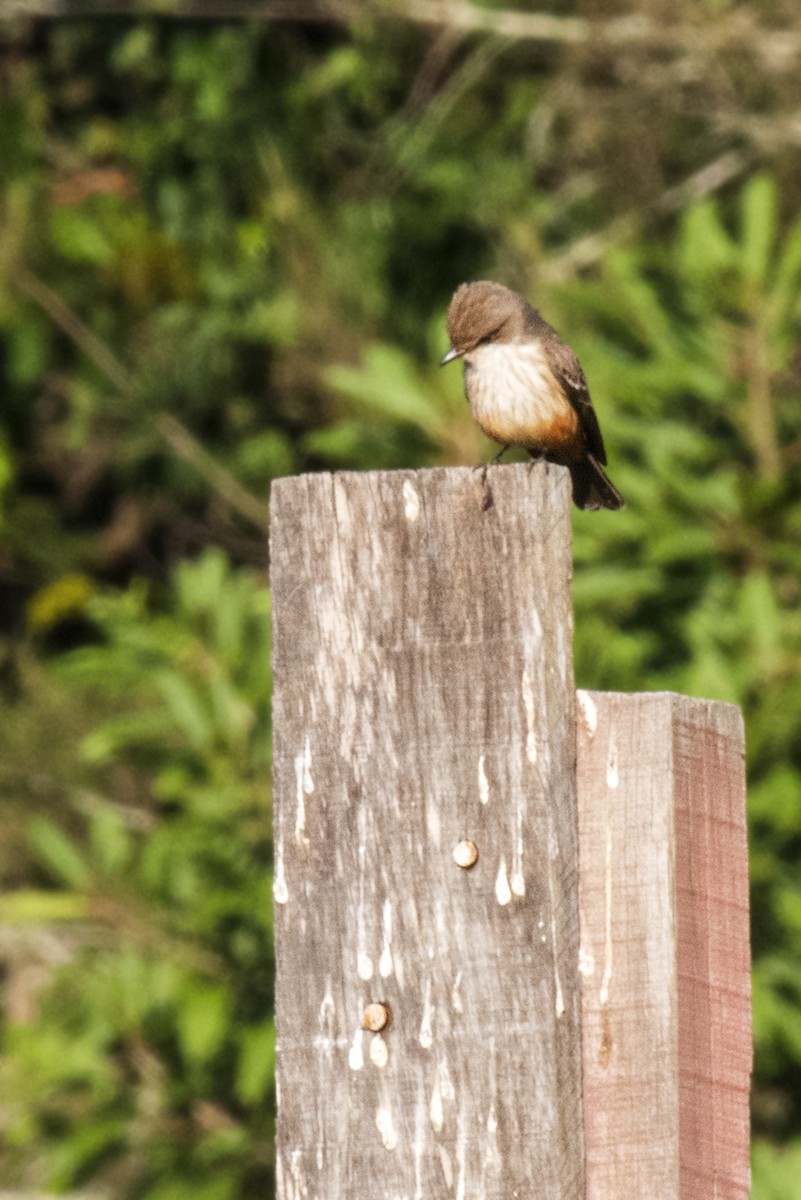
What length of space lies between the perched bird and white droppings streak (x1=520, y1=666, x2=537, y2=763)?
6.23 ft

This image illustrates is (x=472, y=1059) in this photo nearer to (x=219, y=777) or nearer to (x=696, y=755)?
(x=696, y=755)

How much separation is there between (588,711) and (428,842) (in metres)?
0.27

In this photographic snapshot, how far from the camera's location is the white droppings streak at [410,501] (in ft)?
6.64

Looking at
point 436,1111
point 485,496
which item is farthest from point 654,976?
point 485,496

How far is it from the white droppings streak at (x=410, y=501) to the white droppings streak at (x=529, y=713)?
0.21 metres

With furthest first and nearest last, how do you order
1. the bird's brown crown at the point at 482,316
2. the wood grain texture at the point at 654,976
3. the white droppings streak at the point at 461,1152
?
the bird's brown crown at the point at 482,316, the wood grain texture at the point at 654,976, the white droppings streak at the point at 461,1152

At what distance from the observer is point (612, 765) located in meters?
2.15

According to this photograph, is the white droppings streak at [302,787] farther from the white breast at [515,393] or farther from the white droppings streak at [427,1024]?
the white breast at [515,393]

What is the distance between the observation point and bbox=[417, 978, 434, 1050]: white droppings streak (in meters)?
1.98

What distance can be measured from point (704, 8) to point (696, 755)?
17.2ft

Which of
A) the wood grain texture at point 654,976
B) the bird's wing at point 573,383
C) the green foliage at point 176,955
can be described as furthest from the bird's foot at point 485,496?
the green foliage at point 176,955

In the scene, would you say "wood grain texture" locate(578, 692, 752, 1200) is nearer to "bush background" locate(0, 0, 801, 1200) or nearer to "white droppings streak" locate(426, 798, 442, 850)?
"white droppings streak" locate(426, 798, 442, 850)

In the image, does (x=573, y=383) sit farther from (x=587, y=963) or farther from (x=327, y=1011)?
(x=327, y=1011)

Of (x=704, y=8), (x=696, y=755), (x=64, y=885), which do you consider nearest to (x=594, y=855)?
(x=696, y=755)
